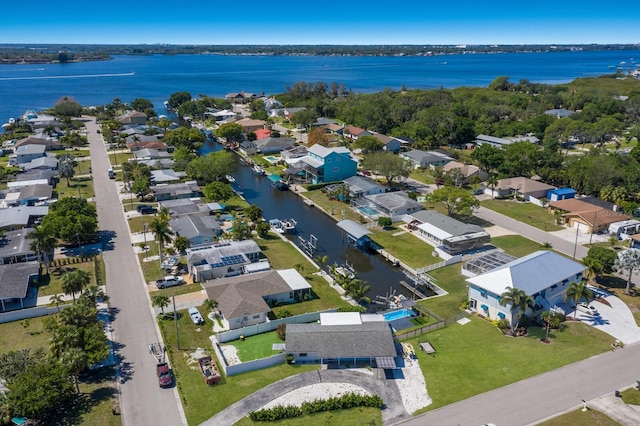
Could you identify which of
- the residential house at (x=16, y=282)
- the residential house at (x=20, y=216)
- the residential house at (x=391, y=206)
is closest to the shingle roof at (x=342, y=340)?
the residential house at (x=16, y=282)

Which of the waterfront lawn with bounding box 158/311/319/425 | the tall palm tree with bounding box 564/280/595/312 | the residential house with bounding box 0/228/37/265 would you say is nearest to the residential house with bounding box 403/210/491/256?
the tall palm tree with bounding box 564/280/595/312

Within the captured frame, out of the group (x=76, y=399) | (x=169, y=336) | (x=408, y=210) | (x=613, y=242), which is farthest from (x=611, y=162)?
(x=76, y=399)

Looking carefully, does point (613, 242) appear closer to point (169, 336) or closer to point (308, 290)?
point (308, 290)

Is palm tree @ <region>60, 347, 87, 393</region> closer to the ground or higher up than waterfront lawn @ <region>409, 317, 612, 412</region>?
higher up

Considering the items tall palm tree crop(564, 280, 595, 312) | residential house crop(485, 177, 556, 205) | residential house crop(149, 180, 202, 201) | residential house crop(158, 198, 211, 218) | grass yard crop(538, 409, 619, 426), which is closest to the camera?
grass yard crop(538, 409, 619, 426)

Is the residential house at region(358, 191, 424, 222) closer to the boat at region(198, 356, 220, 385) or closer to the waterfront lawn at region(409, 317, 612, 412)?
the waterfront lawn at region(409, 317, 612, 412)

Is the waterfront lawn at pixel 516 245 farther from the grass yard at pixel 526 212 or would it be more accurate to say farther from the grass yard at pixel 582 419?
the grass yard at pixel 582 419
